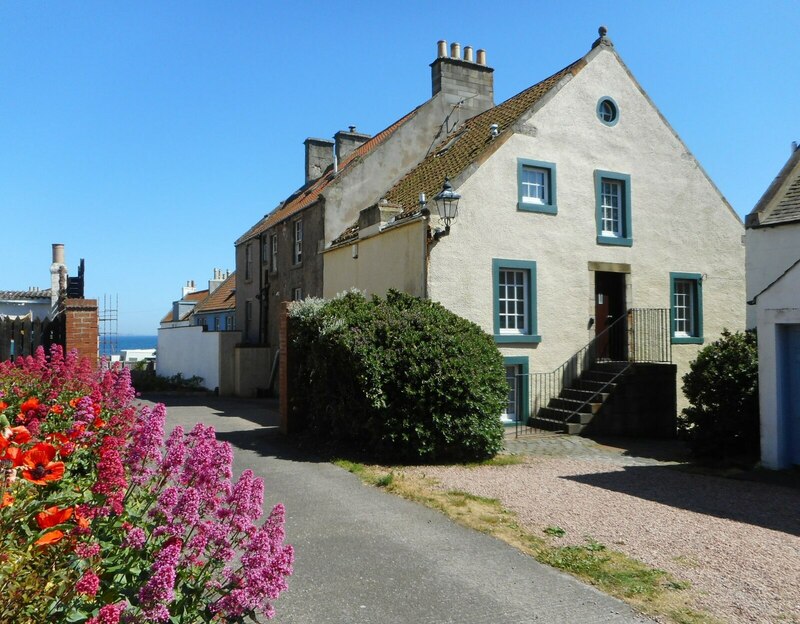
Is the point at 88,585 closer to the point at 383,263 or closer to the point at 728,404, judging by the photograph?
the point at 728,404

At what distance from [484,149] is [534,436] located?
22.5 ft

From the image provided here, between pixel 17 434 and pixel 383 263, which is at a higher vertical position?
pixel 383 263

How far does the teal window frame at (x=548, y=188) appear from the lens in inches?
648

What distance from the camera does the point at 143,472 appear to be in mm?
4055

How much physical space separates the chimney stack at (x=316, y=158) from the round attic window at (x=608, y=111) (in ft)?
43.9

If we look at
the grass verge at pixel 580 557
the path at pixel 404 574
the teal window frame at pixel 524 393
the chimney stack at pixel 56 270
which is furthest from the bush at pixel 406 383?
the chimney stack at pixel 56 270

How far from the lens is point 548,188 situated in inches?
670

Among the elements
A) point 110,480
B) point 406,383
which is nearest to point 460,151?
point 406,383

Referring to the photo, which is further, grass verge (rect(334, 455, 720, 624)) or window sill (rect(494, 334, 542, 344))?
window sill (rect(494, 334, 542, 344))

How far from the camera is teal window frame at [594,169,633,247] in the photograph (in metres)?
17.6

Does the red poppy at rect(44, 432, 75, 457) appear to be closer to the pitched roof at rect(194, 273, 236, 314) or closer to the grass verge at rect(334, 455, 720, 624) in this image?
the grass verge at rect(334, 455, 720, 624)

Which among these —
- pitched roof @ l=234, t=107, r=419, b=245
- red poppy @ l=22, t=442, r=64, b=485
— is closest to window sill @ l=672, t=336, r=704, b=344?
pitched roof @ l=234, t=107, r=419, b=245

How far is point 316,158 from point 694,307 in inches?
655

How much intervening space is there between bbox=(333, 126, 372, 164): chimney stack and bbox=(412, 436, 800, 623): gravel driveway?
17582 mm
